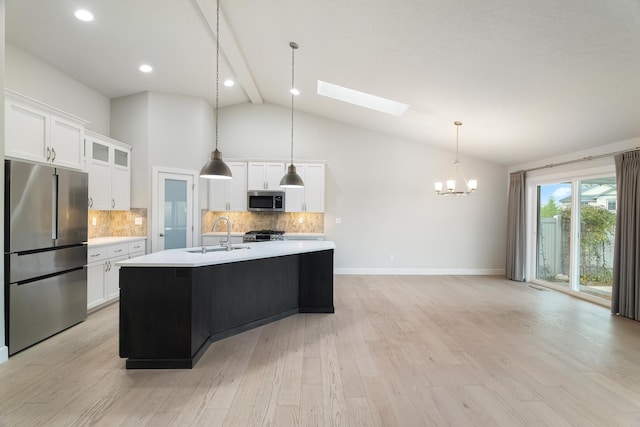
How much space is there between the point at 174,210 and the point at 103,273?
158cm

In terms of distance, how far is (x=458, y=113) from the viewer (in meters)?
4.50

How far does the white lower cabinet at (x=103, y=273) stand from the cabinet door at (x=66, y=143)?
109 cm

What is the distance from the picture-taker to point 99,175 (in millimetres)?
4398

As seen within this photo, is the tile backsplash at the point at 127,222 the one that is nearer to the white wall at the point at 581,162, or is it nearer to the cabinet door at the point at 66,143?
the cabinet door at the point at 66,143

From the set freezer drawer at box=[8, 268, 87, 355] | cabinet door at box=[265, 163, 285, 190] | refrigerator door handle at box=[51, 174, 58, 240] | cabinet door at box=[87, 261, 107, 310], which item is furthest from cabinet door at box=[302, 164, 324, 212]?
refrigerator door handle at box=[51, 174, 58, 240]

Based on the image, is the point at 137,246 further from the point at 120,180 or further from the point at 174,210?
the point at 120,180

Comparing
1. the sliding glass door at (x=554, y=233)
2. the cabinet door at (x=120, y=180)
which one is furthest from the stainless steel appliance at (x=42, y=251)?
the sliding glass door at (x=554, y=233)

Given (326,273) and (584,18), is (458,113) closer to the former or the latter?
(584,18)

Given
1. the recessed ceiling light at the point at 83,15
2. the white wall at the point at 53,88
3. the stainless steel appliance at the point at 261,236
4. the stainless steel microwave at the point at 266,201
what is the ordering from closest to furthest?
the recessed ceiling light at the point at 83,15
the white wall at the point at 53,88
the stainless steel appliance at the point at 261,236
the stainless steel microwave at the point at 266,201

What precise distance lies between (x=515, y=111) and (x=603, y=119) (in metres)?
0.95

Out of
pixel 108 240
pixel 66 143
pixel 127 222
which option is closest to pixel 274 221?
pixel 127 222

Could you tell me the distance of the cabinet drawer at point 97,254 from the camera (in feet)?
12.5

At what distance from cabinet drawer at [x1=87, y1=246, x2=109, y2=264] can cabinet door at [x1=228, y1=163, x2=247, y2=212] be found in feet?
7.59

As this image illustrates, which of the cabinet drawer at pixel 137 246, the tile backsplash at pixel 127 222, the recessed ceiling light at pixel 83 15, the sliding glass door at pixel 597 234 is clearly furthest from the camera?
the tile backsplash at pixel 127 222
